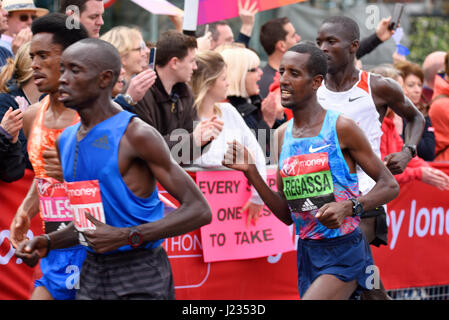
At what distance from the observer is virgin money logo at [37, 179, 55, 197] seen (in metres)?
4.44

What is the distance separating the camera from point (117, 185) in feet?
12.0

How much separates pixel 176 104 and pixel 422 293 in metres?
3.47

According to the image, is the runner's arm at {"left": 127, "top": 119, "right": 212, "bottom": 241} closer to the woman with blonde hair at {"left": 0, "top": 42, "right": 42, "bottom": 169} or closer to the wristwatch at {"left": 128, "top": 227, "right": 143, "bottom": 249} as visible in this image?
the wristwatch at {"left": 128, "top": 227, "right": 143, "bottom": 249}

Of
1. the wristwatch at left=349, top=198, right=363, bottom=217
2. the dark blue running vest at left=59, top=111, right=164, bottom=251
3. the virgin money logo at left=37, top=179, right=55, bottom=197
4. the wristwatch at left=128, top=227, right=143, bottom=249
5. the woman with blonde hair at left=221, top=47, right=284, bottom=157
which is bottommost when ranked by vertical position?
the woman with blonde hair at left=221, top=47, right=284, bottom=157

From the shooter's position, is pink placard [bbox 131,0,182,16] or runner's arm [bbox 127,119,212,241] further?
pink placard [bbox 131,0,182,16]

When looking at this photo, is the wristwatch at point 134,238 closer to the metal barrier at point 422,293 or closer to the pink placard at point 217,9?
the pink placard at point 217,9

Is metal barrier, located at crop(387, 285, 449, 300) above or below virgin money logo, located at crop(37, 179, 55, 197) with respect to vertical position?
below

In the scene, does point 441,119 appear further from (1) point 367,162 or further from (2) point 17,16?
(2) point 17,16

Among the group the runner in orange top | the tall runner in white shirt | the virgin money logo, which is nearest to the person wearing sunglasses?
the runner in orange top

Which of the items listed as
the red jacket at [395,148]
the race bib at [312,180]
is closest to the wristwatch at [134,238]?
the race bib at [312,180]

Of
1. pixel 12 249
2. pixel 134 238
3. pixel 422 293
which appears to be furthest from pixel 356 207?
pixel 422 293

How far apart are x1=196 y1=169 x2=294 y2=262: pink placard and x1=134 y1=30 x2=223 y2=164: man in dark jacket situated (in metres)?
0.35

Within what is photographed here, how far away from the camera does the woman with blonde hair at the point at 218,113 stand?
6320 mm
